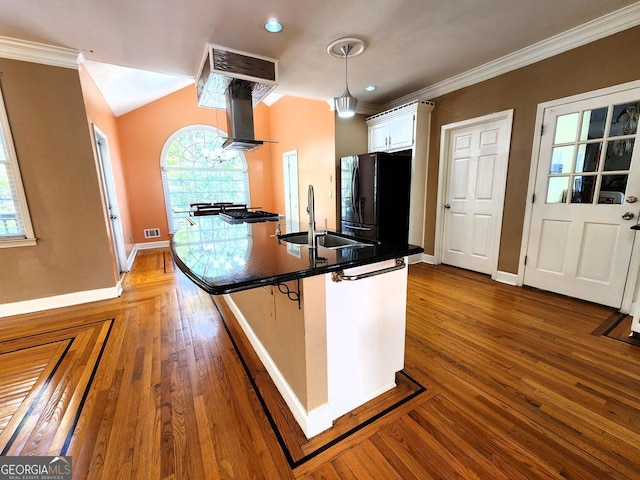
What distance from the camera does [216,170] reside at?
622 cm

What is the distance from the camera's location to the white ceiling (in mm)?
1957

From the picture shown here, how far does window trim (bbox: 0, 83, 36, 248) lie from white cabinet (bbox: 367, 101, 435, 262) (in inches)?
167

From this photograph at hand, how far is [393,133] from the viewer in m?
3.98

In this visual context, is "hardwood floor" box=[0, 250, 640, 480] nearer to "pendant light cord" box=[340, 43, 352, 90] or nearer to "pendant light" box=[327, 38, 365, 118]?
"pendant light" box=[327, 38, 365, 118]

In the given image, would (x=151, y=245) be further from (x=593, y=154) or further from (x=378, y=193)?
(x=593, y=154)

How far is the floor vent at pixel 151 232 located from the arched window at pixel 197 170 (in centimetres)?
28

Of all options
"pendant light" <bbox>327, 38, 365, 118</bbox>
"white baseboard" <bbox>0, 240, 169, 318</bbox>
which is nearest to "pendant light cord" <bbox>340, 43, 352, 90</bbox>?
"pendant light" <bbox>327, 38, 365, 118</bbox>

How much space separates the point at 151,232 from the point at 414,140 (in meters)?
5.49

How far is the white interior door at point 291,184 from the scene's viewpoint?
5.77 metres

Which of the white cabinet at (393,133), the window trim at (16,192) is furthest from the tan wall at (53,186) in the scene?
the white cabinet at (393,133)

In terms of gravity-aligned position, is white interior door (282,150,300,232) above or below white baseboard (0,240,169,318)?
above

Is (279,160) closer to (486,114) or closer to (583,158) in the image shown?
(486,114)

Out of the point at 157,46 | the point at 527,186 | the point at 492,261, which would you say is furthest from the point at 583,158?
the point at 157,46

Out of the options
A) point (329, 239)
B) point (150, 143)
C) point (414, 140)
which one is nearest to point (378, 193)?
point (414, 140)
